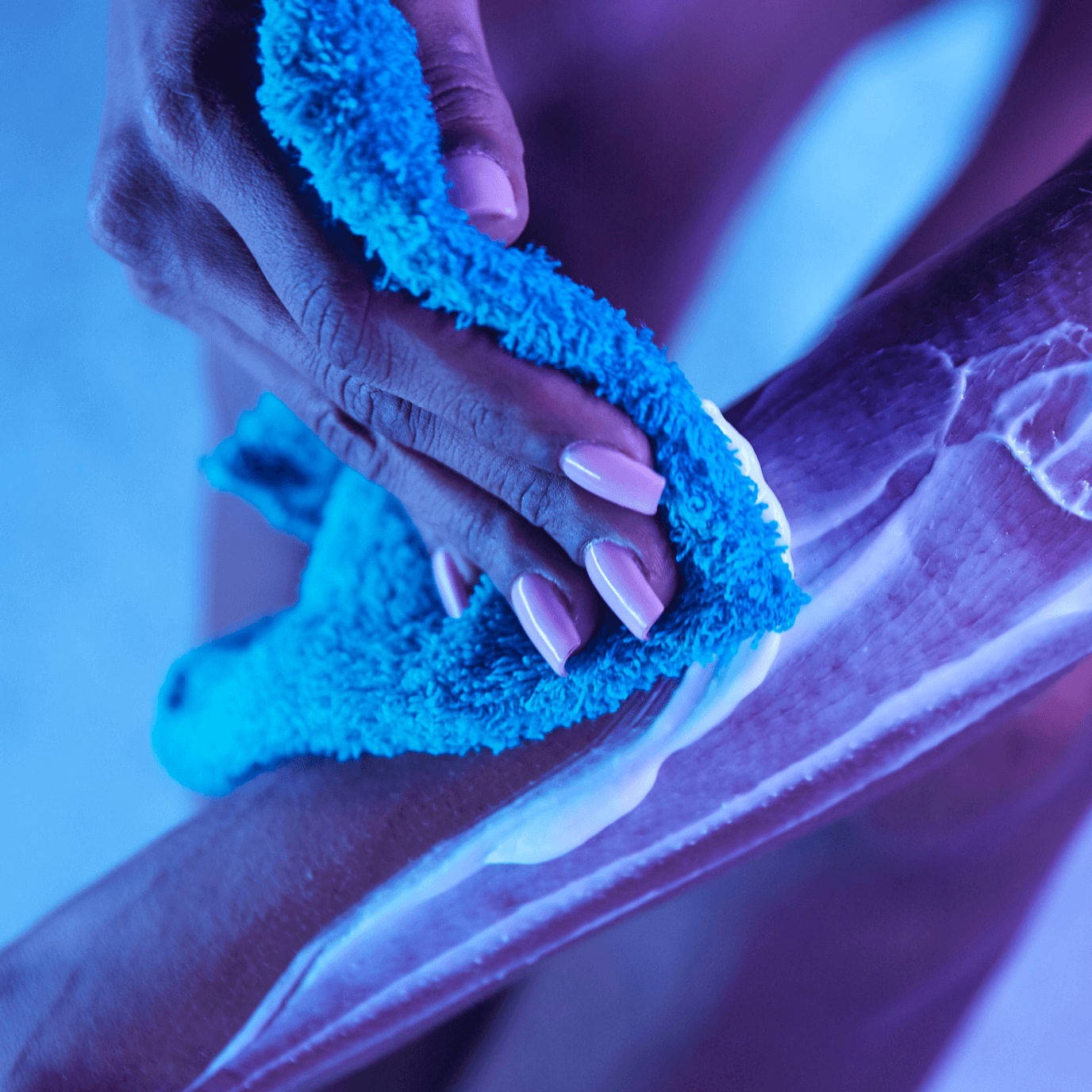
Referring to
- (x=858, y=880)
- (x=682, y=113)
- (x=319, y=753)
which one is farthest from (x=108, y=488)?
(x=858, y=880)

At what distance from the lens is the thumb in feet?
1.05

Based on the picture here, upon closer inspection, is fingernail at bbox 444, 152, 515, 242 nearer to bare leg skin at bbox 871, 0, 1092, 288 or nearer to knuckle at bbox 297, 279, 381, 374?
knuckle at bbox 297, 279, 381, 374

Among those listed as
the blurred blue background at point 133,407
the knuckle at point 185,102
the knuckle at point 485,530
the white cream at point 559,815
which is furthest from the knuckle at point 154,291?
the blurred blue background at point 133,407

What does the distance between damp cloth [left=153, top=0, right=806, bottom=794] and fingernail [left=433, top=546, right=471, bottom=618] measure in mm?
15

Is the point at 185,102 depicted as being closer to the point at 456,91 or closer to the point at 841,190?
the point at 456,91

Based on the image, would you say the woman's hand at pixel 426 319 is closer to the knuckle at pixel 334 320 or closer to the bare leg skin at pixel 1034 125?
the knuckle at pixel 334 320

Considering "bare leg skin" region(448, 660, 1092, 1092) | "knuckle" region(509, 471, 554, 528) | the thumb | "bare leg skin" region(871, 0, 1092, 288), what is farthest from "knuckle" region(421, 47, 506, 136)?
"bare leg skin" region(448, 660, 1092, 1092)

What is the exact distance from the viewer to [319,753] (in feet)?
1.53

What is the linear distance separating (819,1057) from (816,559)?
45cm

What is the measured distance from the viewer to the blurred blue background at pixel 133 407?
2.40 ft

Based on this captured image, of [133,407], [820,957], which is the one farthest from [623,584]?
[133,407]

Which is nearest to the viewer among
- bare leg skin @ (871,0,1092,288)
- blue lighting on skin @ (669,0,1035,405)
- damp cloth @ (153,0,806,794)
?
damp cloth @ (153,0,806,794)

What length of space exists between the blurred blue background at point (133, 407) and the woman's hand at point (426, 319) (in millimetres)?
418

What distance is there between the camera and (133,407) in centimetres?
95
